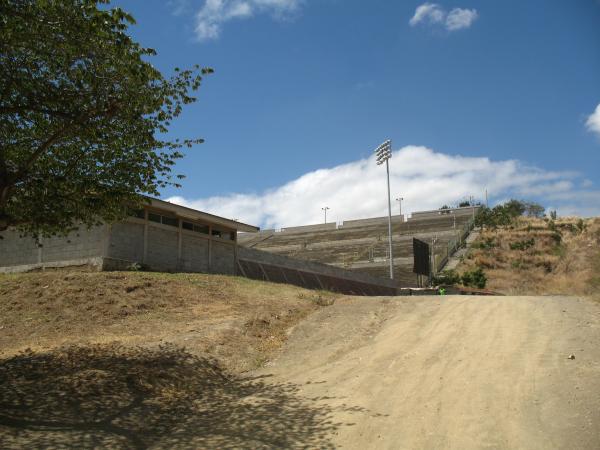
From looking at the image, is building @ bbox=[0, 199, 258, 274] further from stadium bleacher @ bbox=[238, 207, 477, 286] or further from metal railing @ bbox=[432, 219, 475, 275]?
metal railing @ bbox=[432, 219, 475, 275]

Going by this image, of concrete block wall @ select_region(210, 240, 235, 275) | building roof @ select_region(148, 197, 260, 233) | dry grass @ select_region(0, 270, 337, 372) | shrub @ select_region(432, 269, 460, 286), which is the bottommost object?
dry grass @ select_region(0, 270, 337, 372)

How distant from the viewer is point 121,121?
35.4ft

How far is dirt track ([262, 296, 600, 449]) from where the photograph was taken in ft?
24.6

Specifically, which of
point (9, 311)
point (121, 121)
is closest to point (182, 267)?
point (9, 311)

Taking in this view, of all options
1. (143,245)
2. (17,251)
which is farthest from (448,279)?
(17,251)

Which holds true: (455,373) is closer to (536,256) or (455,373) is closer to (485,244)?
(536,256)

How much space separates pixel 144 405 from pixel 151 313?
20.0ft

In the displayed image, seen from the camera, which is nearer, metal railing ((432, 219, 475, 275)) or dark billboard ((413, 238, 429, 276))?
dark billboard ((413, 238, 429, 276))

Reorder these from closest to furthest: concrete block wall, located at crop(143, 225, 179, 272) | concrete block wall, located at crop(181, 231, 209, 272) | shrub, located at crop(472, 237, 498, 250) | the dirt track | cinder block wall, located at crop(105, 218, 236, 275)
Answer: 1. the dirt track
2. cinder block wall, located at crop(105, 218, 236, 275)
3. concrete block wall, located at crop(143, 225, 179, 272)
4. concrete block wall, located at crop(181, 231, 209, 272)
5. shrub, located at crop(472, 237, 498, 250)

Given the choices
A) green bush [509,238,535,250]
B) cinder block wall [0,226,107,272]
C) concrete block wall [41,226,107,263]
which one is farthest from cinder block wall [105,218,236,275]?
green bush [509,238,535,250]

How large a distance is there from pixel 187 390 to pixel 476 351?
20.0 ft

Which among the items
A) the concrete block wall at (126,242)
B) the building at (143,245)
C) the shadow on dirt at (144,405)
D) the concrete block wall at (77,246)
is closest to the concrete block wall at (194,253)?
the building at (143,245)

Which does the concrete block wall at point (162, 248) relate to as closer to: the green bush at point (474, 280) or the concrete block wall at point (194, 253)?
the concrete block wall at point (194, 253)

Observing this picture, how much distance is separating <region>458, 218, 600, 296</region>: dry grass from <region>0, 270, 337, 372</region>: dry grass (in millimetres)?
29575
